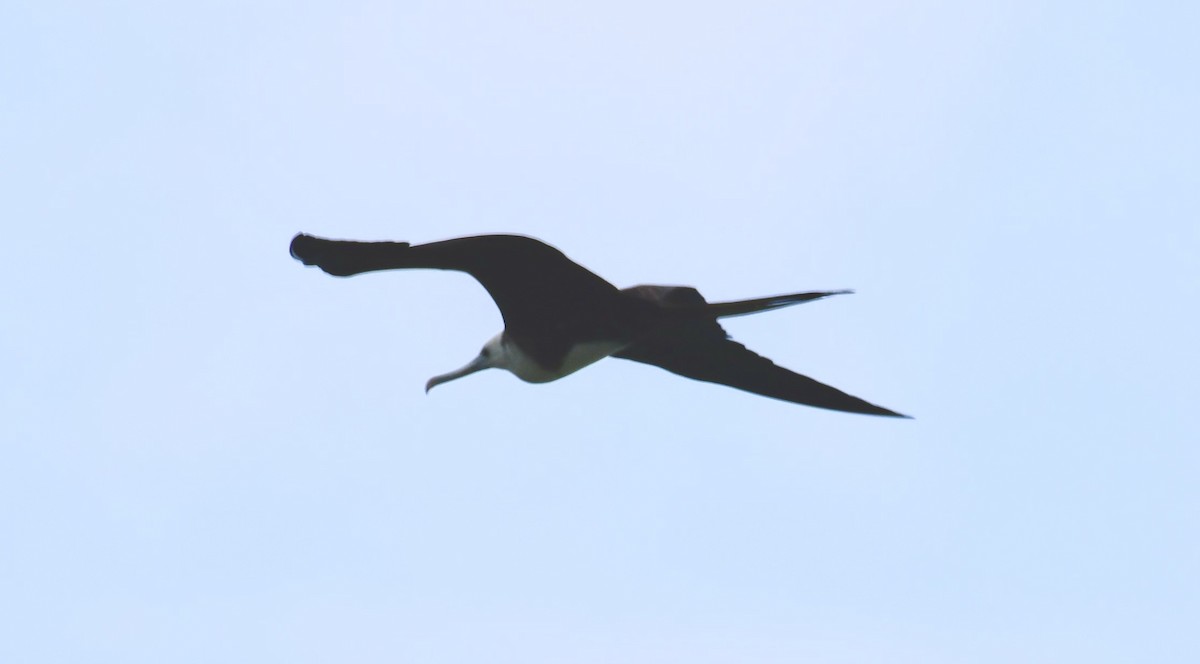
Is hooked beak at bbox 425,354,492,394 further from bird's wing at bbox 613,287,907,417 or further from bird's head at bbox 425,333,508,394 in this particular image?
bird's wing at bbox 613,287,907,417

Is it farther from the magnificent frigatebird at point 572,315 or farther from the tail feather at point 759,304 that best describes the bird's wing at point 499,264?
the tail feather at point 759,304

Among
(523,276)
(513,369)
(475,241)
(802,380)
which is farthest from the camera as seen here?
(802,380)

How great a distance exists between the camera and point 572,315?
929 cm

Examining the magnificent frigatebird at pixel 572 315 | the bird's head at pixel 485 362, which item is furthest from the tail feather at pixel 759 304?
the bird's head at pixel 485 362

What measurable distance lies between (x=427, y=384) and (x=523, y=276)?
143 cm

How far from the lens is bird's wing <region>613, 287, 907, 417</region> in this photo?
33.3ft

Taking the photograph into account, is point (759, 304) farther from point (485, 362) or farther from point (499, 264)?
point (485, 362)

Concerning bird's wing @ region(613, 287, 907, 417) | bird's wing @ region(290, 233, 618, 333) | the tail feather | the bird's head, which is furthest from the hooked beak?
the tail feather

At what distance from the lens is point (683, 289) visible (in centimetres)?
903

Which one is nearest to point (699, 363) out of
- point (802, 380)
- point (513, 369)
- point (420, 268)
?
point (802, 380)

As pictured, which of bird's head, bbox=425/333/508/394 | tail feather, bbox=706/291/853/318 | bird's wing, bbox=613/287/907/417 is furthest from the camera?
bird's wing, bbox=613/287/907/417

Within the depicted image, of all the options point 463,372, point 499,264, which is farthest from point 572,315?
point 463,372

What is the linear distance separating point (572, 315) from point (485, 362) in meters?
0.82

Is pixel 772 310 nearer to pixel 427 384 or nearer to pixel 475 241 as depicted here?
pixel 475 241
